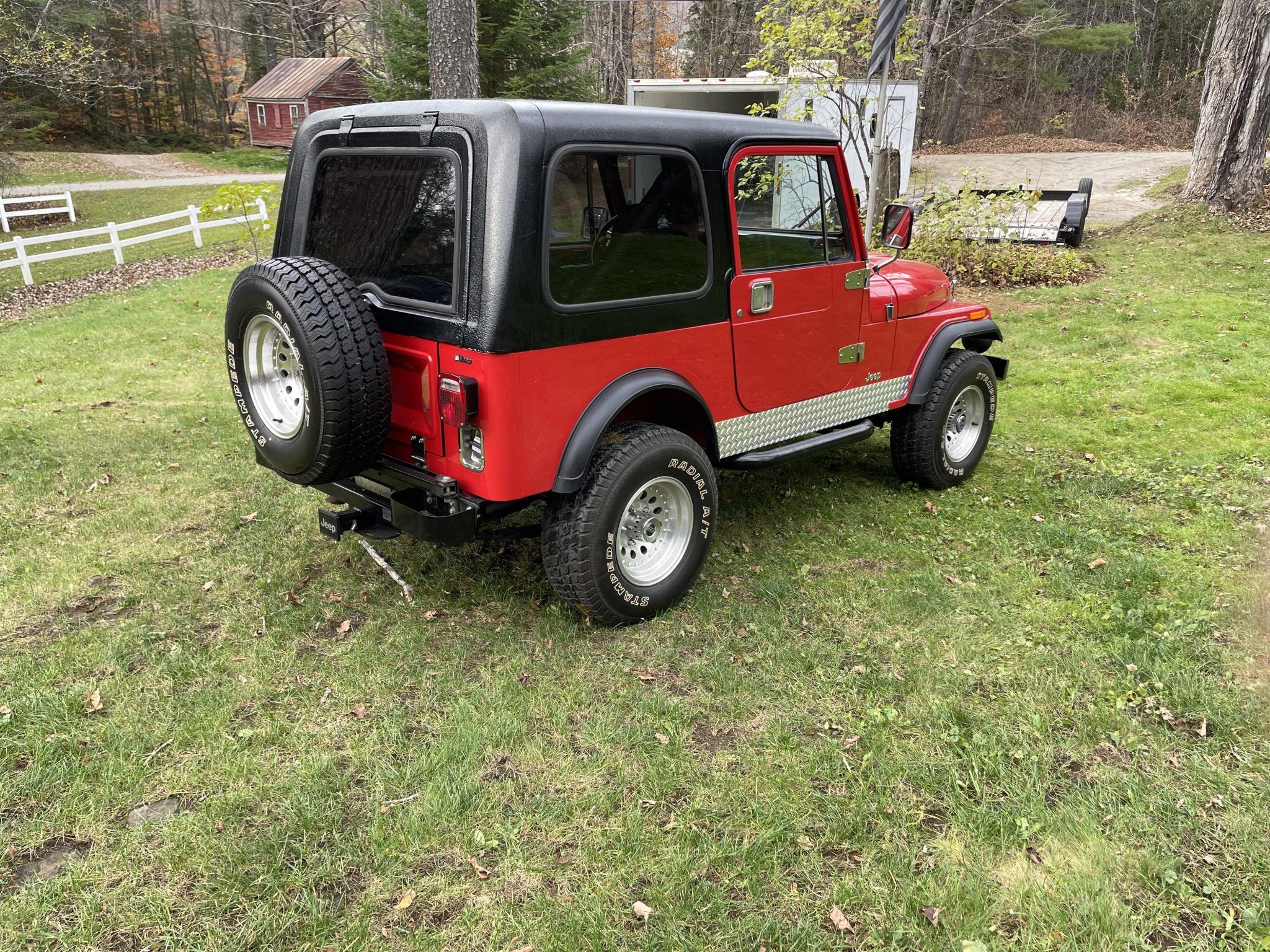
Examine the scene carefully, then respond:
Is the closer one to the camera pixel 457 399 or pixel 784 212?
pixel 457 399

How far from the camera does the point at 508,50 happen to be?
1492cm

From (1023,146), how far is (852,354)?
102 ft

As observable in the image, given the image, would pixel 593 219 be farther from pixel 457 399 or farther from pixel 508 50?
pixel 508 50

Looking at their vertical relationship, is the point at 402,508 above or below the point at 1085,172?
below

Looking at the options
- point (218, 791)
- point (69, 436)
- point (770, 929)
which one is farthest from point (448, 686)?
point (69, 436)

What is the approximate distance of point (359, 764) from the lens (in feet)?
10.2

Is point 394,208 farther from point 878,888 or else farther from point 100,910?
point 878,888

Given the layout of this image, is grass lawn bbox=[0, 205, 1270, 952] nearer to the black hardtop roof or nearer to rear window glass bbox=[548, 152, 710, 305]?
rear window glass bbox=[548, 152, 710, 305]

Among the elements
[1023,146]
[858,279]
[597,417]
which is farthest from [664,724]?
[1023,146]

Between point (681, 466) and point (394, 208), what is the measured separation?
166 cm

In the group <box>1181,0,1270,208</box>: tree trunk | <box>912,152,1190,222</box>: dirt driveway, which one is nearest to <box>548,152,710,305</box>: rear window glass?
<box>1181,0,1270,208</box>: tree trunk

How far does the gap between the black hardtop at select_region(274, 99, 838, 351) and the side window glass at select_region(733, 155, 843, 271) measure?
1.22ft

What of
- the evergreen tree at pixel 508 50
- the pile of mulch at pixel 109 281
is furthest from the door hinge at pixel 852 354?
the evergreen tree at pixel 508 50

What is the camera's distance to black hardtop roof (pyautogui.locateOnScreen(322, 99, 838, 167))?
3201 mm
